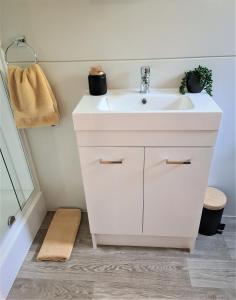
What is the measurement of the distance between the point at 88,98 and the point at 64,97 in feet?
0.78

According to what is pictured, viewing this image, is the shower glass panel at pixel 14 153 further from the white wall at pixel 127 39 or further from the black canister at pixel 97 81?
the black canister at pixel 97 81

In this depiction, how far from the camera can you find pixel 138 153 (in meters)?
1.04

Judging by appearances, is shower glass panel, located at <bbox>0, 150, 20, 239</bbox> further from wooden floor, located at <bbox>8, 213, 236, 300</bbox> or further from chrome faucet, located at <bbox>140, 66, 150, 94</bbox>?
chrome faucet, located at <bbox>140, 66, 150, 94</bbox>

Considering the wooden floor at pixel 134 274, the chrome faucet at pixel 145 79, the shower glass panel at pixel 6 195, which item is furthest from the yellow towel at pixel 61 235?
the chrome faucet at pixel 145 79

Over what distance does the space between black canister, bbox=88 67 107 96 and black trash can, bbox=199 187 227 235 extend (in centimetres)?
94

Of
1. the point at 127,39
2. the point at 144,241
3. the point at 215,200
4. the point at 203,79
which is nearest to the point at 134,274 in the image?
the point at 144,241

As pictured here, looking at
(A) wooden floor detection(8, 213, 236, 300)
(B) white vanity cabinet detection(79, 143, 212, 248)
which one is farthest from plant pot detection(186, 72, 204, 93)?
(A) wooden floor detection(8, 213, 236, 300)

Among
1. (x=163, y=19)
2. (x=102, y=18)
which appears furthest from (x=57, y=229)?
(x=163, y=19)

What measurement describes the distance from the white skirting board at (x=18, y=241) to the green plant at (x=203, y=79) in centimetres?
124

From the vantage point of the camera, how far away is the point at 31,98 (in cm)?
120

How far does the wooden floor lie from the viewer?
117 centimetres

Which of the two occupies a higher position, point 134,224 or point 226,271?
point 134,224

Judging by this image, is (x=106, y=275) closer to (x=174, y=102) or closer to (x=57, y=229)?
(x=57, y=229)

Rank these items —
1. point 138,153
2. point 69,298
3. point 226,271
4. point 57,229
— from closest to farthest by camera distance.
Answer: point 138,153 < point 69,298 < point 226,271 < point 57,229
